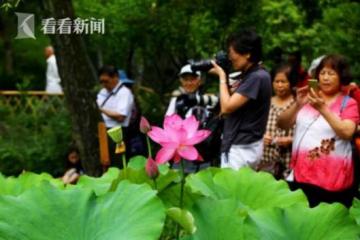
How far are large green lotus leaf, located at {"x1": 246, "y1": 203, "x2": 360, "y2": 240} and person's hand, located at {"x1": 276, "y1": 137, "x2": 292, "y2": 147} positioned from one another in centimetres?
270

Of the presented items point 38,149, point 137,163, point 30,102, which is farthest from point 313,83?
point 30,102

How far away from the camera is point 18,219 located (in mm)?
2012

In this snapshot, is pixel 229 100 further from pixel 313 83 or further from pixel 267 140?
pixel 267 140

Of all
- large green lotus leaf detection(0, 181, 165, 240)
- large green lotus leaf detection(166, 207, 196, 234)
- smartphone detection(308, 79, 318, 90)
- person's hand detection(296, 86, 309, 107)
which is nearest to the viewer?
large green lotus leaf detection(166, 207, 196, 234)

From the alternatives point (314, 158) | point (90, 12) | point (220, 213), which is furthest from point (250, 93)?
point (90, 12)

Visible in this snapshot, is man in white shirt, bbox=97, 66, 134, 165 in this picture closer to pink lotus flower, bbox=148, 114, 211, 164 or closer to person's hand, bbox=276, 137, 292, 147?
person's hand, bbox=276, 137, 292, 147

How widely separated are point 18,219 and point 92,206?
0.67 ft

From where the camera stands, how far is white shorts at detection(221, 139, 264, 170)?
416 cm

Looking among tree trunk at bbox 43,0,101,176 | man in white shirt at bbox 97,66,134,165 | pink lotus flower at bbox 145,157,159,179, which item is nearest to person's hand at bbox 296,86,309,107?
pink lotus flower at bbox 145,157,159,179

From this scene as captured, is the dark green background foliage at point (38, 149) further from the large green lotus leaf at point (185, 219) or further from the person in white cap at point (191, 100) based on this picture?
the large green lotus leaf at point (185, 219)

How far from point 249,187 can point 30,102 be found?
880 cm

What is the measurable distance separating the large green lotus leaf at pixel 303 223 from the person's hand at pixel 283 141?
2.70 m

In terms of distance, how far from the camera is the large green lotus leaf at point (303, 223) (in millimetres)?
2000

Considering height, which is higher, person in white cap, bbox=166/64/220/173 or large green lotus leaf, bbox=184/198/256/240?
large green lotus leaf, bbox=184/198/256/240
